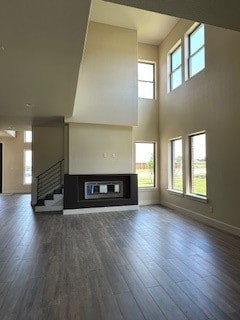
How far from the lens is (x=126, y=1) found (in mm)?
1869

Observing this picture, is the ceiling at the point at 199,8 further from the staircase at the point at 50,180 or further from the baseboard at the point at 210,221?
the staircase at the point at 50,180

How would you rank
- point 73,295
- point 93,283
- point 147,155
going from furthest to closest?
point 147,155 → point 93,283 → point 73,295

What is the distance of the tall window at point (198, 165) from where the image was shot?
5895mm

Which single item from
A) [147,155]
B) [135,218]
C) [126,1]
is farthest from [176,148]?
[126,1]

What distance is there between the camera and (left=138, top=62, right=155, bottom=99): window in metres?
8.34

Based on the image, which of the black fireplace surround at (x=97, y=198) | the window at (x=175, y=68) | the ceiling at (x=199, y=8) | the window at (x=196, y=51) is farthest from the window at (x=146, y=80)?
the ceiling at (x=199, y=8)

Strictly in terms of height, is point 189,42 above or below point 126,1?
above

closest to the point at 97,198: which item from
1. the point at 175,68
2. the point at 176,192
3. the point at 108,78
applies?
the point at 176,192

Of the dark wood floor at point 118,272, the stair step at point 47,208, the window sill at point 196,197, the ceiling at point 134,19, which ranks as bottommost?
the dark wood floor at point 118,272

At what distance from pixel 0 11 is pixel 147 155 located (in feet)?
21.8

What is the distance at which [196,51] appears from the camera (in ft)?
20.7

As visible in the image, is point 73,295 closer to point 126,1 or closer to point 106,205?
point 126,1

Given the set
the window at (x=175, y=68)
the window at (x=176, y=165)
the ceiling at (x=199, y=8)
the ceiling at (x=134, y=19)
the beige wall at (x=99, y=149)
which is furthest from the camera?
the window at (x=175, y=68)

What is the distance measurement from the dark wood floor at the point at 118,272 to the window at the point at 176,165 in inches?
77.0
